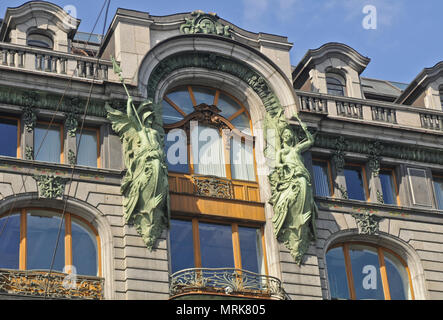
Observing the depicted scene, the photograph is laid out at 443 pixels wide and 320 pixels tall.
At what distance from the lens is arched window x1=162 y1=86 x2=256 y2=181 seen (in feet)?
136

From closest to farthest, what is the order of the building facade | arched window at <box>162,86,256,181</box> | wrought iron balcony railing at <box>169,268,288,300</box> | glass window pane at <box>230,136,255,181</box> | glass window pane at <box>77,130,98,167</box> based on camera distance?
wrought iron balcony railing at <box>169,268,288,300</box> → the building facade → glass window pane at <box>77,130,98,167</box> → arched window at <box>162,86,256,181</box> → glass window pane at <box>230,136,255,181</box>

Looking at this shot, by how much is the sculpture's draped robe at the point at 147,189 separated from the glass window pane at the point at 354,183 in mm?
7314

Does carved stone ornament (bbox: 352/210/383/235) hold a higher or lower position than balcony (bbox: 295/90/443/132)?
lower

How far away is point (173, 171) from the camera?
4066cm

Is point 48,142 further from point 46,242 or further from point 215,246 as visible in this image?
point 215,246

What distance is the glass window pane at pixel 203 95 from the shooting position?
4272cm

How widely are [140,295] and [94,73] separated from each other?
8.01 meters

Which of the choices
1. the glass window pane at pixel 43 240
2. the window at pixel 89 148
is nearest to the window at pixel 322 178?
the window at pixel 89 148

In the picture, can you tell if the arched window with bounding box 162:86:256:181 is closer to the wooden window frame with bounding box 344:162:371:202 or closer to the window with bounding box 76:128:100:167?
the window with bounding box 76:128:100:167

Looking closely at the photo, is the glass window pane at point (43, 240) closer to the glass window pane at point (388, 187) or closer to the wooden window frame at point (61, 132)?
the wooden window frame at point (61, 132)

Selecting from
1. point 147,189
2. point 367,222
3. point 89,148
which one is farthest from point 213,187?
point 367,222

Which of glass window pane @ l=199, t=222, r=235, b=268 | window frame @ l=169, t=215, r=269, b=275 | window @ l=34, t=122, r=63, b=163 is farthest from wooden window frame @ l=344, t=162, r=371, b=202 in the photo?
window @ l=34, t=122, r=63, b=163

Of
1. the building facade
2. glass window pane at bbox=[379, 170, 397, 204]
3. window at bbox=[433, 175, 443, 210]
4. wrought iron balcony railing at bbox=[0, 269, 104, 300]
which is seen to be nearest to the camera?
wrought iron balcony railing at bbox=[0, 269, 104, 300]

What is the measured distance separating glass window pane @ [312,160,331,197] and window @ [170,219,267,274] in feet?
9.77
